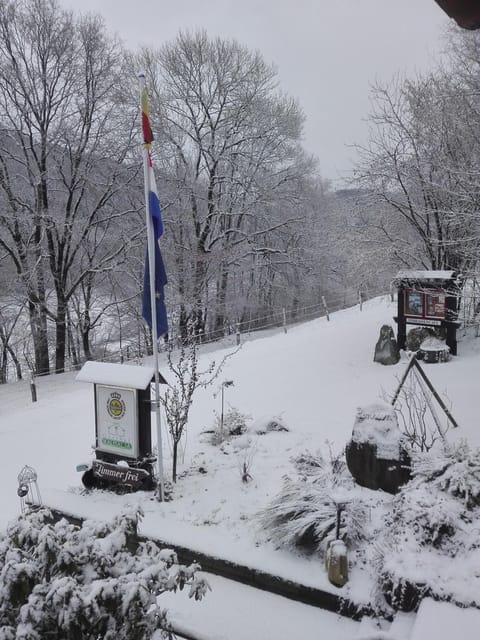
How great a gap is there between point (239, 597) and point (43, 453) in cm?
514

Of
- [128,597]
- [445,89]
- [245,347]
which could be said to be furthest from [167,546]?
[445,89]

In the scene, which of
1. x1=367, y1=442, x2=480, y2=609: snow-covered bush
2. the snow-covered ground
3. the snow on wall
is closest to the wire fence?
the snow-covered ground

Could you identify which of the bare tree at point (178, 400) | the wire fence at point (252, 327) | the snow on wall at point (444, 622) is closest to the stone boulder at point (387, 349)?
the wire fence at point (252, 327)

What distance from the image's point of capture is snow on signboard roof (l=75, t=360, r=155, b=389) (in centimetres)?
541

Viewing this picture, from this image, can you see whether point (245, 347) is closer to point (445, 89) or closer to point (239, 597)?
point (445, 89)

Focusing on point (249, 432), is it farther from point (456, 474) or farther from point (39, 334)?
point (39, 334)

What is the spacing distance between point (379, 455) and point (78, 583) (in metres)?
3.24

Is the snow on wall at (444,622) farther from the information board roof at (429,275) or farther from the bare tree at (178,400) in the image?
the information board roof at (429,275)

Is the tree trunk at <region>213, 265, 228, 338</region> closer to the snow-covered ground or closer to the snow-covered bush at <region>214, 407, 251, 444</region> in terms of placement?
the snow-covered ground

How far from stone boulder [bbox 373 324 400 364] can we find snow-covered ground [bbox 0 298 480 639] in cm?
24

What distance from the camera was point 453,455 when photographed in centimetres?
423

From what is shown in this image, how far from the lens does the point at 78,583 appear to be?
254 cm

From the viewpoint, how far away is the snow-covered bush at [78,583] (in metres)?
2.26

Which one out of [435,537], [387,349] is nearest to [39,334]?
[387,349]
